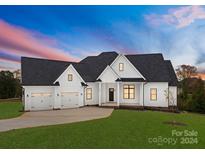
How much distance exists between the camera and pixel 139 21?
936 inches

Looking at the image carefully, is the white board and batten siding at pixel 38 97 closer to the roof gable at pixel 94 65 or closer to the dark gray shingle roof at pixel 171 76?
the roof gable at pixel 94 65

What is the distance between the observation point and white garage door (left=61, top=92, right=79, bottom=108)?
83.2 feet

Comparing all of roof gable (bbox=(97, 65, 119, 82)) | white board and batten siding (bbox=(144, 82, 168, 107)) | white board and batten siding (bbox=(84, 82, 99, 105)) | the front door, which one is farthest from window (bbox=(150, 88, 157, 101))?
white board and batten siding (bbox=(84, 82, 99, 105))

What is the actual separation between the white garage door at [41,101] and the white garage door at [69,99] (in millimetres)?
1404

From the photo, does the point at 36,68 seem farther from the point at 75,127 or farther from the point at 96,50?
the point at 75,127

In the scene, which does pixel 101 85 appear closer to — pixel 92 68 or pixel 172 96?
pixel 92 68

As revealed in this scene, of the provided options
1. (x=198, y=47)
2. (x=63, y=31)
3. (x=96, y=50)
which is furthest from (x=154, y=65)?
(x=63, y=31)

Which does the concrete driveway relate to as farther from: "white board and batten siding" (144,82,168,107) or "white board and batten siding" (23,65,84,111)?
"white board and batten siding" (144,82,168,107)

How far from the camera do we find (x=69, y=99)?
84.1 feet

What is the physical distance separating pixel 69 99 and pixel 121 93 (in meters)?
6.20

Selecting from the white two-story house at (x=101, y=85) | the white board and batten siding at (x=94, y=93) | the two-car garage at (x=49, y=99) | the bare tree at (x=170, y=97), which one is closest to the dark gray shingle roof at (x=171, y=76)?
Answer: the white two-story house at (x=101, y=85)

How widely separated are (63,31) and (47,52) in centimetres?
591

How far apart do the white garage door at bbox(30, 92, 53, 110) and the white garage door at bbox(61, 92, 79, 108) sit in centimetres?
140

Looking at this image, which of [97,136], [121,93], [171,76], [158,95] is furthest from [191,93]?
[97,136]
